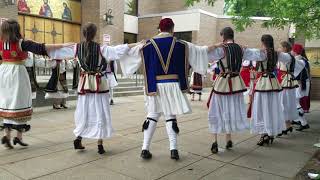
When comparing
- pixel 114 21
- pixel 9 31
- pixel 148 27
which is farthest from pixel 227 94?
pixel 148 27

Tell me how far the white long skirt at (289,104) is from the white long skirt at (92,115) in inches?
149

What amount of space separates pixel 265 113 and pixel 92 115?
9.38 feet

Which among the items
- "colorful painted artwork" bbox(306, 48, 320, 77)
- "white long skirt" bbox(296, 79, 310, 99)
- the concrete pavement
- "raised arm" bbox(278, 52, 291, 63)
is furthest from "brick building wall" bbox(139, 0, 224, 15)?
"raised arm" bbox(278, 52, 291, 63)

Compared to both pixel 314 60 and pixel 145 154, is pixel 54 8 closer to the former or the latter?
pixel 314 60

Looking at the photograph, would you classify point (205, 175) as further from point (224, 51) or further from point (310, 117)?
point (310, 117)

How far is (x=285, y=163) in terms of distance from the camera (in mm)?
5133

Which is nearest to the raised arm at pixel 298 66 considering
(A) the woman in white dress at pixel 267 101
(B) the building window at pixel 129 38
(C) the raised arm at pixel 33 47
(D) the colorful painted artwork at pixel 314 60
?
(A) the woman in white dress at pixel 267 101

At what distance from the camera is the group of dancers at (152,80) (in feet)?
16.5

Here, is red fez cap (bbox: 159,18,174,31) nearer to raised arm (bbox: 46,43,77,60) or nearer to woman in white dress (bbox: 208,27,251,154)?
woman in white dress (bbox: 208,27,251,154)

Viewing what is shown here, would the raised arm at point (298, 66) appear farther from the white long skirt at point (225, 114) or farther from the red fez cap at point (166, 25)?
the red fez cap at point (166, 25)

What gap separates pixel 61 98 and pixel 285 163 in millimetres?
6725

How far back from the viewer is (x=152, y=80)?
16.4 ft

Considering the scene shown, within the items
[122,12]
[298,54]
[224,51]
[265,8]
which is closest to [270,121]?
[224,51]

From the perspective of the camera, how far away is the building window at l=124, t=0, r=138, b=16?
22750 millimetres
